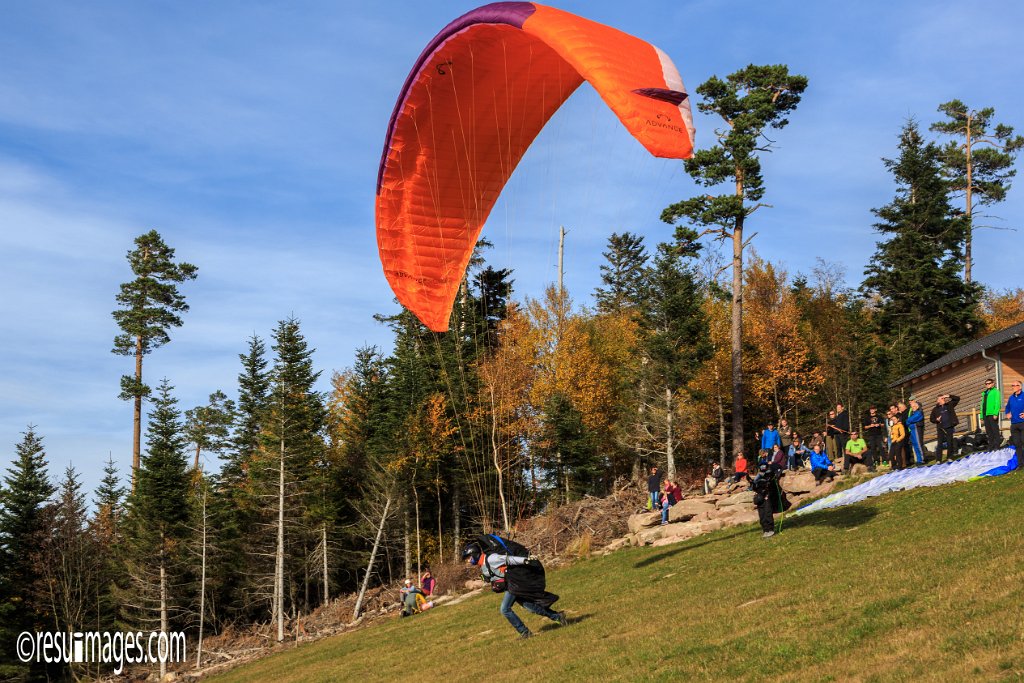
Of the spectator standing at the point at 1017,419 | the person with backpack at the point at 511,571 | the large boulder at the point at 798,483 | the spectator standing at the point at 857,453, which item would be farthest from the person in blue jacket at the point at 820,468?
the person with backpack at the point at 511,571

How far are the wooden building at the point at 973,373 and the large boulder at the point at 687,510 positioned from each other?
7393mm

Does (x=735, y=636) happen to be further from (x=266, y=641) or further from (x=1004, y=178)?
(x=1004, y=178)

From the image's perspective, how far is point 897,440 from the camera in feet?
63.0

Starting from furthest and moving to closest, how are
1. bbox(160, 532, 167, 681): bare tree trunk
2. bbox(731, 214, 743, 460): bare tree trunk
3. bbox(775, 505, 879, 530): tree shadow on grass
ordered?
1. bbox(160, 532, 167, 681): bare tree trunk
2. bbox(731, 214, 743, 460): bare tree trunk
3. bbox(775, 505, 879, 530): tree shadow on grass

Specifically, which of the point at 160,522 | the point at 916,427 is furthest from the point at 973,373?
the point at 160,522

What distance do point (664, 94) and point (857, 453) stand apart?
45.5 ft

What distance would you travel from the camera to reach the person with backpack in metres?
11.5

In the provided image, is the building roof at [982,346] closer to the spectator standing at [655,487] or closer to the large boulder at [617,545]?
the spectator standing at [655,487]

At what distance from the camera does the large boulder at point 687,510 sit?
21.4m

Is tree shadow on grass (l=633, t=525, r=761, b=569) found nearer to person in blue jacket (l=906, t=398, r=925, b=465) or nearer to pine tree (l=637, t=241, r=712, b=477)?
person in blue jacket (l=906, t=398, r=925, b=465)

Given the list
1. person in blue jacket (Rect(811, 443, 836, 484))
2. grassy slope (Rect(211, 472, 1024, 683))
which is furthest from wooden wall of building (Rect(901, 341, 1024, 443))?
grassy slope (Rect(211, 472, 1024, 683))

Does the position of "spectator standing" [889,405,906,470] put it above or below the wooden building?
below

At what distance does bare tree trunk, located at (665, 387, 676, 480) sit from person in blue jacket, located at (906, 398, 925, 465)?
17.1m

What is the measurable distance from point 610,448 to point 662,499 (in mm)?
19561
